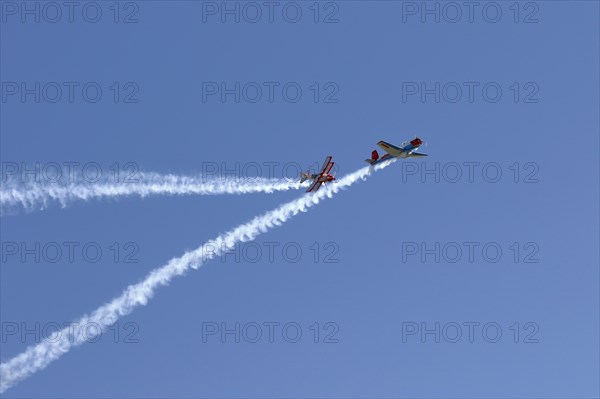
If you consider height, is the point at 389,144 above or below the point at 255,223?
above

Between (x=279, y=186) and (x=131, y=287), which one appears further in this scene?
(x=279, y=186)

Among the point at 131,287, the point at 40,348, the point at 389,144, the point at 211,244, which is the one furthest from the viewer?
the point at 389,144

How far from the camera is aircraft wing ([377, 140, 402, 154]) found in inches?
3191

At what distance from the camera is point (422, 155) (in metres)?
82.8

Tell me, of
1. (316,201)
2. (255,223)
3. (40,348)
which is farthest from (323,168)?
(40,348)

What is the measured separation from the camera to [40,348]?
6638cm

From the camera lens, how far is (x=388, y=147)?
81.4 meters

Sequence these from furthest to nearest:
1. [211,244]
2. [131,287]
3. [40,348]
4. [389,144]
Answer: [389,144] < [211,244] < [131,287] < [40,348]

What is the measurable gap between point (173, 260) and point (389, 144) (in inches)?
910

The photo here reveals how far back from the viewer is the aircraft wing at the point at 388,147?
81.1 metres

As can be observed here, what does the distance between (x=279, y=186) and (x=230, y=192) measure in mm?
5081

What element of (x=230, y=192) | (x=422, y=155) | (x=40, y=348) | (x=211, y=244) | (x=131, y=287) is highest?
(x=422, y=155)

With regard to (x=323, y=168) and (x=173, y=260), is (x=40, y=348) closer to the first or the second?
(x=173, y=260)

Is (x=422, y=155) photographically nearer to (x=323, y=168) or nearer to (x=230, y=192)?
(x=323, y=168)
